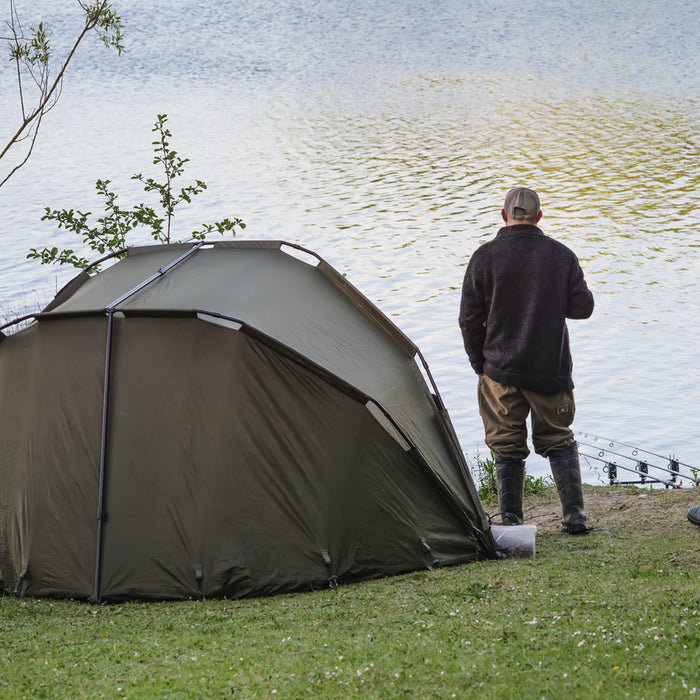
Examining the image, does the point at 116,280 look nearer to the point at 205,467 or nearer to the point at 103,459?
the point at 103,459

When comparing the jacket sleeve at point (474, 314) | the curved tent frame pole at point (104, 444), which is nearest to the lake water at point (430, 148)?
the jacket sleeve at point (474, 314)

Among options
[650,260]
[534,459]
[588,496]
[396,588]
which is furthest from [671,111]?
[396,588]

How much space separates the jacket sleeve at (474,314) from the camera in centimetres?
606

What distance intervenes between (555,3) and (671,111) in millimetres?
26479

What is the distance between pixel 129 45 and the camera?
148ft

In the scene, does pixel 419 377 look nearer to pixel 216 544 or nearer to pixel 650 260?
pixel 216 544

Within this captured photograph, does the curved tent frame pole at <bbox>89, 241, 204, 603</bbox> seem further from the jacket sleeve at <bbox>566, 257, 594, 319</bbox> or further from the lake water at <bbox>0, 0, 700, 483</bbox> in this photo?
the lake water at <bbox>0, 0, 700, 483</bbox>

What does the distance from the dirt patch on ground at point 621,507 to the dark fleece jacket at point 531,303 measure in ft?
4.28

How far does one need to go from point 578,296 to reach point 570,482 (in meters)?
1.21

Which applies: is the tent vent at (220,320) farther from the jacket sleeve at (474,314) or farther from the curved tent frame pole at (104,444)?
the jacket sleeve at (474,314)

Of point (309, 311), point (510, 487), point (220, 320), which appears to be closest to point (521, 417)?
point (510, 487)

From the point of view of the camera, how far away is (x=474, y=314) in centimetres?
611

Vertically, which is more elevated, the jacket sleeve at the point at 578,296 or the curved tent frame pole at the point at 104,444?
the jacket sleeve at the point at 578,296

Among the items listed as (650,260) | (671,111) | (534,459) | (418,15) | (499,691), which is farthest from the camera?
(418,15)
